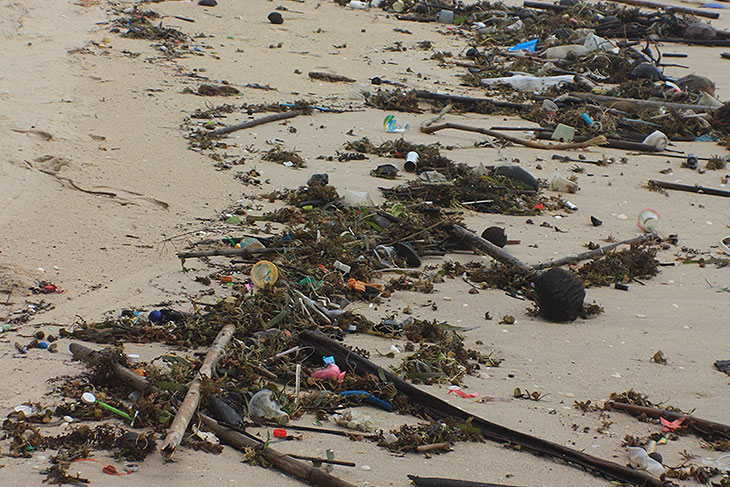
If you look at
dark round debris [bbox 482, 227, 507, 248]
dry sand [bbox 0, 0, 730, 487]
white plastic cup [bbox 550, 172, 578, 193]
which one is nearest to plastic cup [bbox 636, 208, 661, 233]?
dry sand [bbox 0, 0, 730, 487]

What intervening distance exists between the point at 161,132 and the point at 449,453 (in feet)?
16.1

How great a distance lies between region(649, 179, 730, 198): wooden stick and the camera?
6.33 metres

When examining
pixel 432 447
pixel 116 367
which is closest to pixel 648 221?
pixel 432 447

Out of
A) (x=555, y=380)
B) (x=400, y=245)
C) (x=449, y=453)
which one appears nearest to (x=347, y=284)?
(x=400, y=245)

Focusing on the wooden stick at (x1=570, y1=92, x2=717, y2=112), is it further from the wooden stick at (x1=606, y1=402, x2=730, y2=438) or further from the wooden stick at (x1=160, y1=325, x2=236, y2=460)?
the wooden stick at (x1=160, y1=325, x2=236, y2=460)

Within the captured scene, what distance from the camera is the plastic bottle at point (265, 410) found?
284 centimetres

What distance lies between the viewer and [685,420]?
119 inches

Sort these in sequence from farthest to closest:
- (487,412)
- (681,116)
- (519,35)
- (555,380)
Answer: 1. (519,35)
2. (681,116)
3. (555,380)
4. (487,412)

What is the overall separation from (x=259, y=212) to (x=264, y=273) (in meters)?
1.34

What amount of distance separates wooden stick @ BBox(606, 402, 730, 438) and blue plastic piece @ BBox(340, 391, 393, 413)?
0.94m

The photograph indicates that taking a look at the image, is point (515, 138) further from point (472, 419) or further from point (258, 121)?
point (472, 419)

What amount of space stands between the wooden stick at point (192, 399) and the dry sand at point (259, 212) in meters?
0.08

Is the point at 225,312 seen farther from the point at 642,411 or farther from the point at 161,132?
the point at 161,132

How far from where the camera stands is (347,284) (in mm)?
4195
